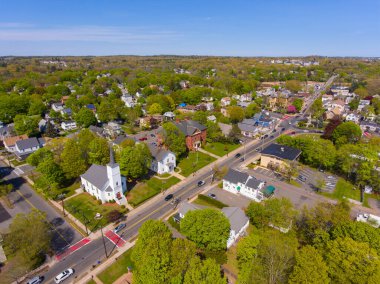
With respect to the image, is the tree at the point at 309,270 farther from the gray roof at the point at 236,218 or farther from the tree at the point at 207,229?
the gray roof at the point at 236,218

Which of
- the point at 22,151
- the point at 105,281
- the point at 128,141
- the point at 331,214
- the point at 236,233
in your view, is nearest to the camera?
the point at 105,281

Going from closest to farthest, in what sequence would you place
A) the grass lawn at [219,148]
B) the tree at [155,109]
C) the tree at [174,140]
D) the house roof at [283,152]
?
the house roof at [283,152], the tree at [174,140], the grass lawn at [219,148], the tree at [155,109]

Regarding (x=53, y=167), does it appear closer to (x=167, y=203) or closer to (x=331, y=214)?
(x=167, y=203)

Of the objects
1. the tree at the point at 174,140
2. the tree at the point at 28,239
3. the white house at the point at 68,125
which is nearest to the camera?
the tree at the point at 28,239

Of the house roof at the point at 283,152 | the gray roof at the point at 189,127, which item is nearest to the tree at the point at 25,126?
the gray roof at the point at 189,127

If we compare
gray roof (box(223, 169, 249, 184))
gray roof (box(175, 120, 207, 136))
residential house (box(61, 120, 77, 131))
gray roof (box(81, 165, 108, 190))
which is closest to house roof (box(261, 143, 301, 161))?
gray roof (box(223, 169, 249, 184))

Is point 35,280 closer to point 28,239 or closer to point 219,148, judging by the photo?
point 28,239

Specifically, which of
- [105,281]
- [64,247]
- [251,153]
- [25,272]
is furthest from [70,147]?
[251,153]
